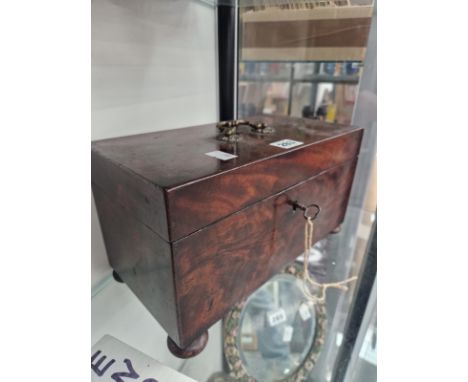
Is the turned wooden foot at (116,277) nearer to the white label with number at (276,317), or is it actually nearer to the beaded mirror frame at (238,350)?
the beaded mirror frame at (238,350)

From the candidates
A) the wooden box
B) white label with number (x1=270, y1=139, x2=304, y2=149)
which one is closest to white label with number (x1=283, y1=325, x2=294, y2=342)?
the wooden box

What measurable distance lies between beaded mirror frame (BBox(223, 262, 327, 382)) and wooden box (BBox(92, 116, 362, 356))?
0.94 feet

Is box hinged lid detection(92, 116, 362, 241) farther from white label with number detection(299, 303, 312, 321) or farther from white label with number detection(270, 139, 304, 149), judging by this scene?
white label with number detection(299, 303, 312, 321)

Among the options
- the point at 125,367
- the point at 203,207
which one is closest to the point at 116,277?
the point at 125,367

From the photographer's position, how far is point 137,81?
1.91ft

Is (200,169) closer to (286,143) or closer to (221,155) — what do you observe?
(221,155)

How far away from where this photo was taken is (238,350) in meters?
0.79

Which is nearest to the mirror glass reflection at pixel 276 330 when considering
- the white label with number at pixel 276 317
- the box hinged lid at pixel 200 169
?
the white label with number at pixel 276 317

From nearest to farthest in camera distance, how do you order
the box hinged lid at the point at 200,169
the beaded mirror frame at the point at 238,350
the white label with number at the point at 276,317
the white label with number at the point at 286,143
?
the box hinged lid at the point at 200,169, the white label with number at the point at 286,143, the beaded mirror frame at the point at 238,350, the white label with number at the point at 276,317

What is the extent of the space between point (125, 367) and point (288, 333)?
0.50 metres

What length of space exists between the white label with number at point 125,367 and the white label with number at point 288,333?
44cm

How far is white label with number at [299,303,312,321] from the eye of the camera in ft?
2.70

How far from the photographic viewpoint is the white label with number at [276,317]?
0.86 m
